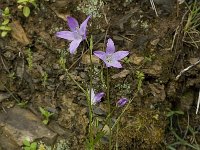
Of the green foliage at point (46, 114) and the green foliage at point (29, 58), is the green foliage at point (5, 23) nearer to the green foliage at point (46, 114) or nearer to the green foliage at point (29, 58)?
the green foliage at point (29, 58)

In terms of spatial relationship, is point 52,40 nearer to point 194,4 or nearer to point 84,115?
point 84,115

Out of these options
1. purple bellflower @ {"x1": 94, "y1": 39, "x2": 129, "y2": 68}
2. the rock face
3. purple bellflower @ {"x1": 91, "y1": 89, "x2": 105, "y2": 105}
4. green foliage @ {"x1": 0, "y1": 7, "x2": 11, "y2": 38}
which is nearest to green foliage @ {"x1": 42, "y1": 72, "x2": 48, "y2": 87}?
the rock face

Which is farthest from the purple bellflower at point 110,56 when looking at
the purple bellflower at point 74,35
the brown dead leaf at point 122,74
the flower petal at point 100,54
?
the brown dead leaf at point 122,74

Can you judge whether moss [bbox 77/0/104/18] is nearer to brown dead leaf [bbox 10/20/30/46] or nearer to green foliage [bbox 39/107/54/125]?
brown dead leaf [bbox 10/20/30/46]

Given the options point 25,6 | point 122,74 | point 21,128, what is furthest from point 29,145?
point 25,6

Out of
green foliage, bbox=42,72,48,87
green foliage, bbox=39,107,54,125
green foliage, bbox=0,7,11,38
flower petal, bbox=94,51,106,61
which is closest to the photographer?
flower petal, bbox=94,51,106,61

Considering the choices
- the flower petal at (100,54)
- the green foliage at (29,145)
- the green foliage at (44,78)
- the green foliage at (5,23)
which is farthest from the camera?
the green foliage at (5,23)

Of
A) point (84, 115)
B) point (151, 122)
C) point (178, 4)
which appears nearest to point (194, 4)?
point (178, 4)
